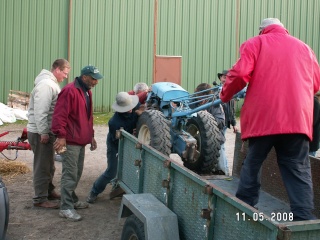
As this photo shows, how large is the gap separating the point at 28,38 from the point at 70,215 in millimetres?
10543

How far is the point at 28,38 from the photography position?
51.2 ft

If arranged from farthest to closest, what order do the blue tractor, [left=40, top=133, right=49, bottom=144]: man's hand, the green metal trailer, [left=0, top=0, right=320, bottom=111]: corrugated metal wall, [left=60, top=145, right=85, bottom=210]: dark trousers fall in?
[left=0, top=0, right=320, bottom=111]: corrugated metal wall
[left=40, top=133, right=49, bottom=144]: man's hand
the blue tractor
[left=60, top=145, right=85, bottom=210]: dark trousers
the green metal trailer

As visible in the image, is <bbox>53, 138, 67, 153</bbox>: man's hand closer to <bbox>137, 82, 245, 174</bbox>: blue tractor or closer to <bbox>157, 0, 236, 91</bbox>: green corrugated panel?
<bbox>137, 82, 245, 174</bbox>: blue tractor

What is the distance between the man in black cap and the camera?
5949 mm

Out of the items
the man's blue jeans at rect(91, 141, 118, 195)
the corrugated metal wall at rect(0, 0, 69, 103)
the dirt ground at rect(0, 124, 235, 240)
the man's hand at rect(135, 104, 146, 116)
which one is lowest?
the dirt ground at rect(0, 124, 235, 240)

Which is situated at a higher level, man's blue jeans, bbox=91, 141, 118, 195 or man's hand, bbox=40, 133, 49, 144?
man's hand, bbox=40, 133, 49, 144

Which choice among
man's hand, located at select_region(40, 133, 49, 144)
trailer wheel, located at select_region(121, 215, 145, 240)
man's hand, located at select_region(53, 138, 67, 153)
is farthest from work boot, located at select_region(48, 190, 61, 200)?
trailer wheel, located at select_region(121, 215, 145, 240)

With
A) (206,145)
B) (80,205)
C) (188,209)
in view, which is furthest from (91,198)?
(188,209)

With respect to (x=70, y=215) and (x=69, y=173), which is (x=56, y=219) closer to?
(x=70, y=215)

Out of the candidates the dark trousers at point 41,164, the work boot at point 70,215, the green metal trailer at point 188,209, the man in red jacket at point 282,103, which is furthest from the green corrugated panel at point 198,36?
the man in red jacket at point 282,103

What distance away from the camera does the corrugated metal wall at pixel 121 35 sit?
51.2 ft

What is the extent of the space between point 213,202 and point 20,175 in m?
5.38

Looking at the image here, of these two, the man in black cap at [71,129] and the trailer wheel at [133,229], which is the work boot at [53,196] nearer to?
the man in black cap at [71,129]

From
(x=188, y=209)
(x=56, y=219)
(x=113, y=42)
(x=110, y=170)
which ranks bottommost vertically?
(x=56, y=219)
